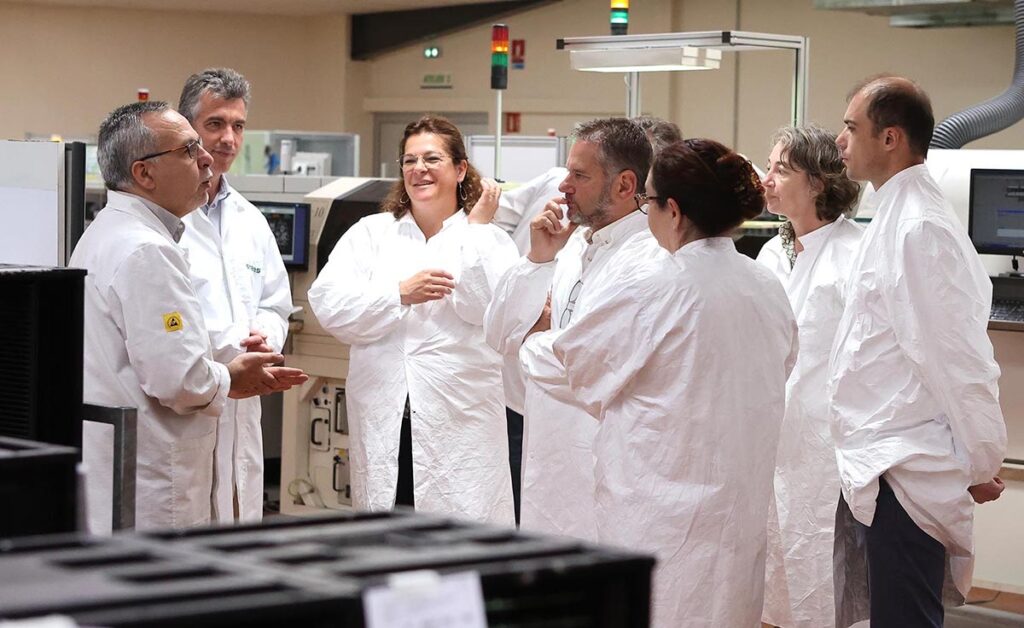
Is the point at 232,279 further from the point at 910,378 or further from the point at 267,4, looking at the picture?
the point at 267,4

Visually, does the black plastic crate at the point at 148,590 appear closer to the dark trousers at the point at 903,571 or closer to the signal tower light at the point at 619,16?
the dark trousers at the point at 903,571

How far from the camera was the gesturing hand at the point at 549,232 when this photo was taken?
2.80 meters

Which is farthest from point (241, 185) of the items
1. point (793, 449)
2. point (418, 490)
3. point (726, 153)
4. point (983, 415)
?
point (983, 415)

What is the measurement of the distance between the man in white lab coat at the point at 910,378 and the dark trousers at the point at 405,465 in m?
1.21

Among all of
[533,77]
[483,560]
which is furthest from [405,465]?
[533,77]

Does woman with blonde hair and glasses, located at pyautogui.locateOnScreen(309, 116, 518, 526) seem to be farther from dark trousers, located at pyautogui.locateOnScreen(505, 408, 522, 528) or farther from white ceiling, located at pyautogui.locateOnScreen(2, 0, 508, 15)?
white ceiling, located at pyautogui.locateOnScreen(2, 0, 508, 15)

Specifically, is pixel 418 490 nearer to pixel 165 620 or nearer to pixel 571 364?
pixel 571 364

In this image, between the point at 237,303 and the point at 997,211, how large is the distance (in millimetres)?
2288

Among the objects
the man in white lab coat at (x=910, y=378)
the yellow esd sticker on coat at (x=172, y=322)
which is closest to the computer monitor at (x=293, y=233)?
the yellow esd sticker on coat at (x=172, y=322)

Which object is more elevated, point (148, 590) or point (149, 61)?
point (149, 61)

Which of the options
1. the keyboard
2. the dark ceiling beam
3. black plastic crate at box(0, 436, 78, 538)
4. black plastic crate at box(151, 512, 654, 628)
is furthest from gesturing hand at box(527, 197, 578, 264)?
the dark ceiling beam

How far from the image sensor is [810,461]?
3.05 m

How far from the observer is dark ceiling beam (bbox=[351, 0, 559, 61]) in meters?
10.8

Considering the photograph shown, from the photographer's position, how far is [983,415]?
90.7 inches
